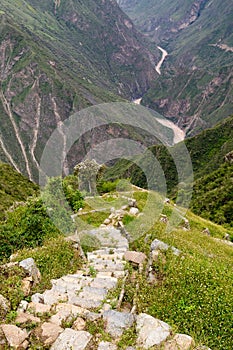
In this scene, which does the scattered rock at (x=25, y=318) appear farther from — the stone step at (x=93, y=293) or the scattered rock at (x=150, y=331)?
the scattered rock at (x=150, y=331)

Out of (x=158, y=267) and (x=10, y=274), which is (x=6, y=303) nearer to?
(x=10, y=274)

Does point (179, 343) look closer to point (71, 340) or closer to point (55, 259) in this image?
point (71, 340)

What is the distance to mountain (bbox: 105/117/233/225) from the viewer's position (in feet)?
204

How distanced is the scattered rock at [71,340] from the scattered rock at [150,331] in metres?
1.61

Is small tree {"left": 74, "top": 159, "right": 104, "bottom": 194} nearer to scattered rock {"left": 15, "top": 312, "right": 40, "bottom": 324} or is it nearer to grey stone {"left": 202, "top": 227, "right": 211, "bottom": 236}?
grey stone {"left": 202, "top": 227, "right": 211, "bottom": 236}

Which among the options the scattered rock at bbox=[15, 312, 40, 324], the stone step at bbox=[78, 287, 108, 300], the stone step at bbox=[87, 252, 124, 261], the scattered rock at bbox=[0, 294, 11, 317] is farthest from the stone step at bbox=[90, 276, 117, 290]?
the scattered rock at bbox=[0, 294, 11, 317]

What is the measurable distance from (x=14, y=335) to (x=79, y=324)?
1987 mm

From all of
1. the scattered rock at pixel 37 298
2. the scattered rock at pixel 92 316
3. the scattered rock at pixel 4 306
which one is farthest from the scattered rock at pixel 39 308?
the scattered rock at pixel 92 316

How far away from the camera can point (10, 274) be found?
13641mm

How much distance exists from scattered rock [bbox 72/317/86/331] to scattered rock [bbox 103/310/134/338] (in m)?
0.74

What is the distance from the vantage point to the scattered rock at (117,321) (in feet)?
35.3

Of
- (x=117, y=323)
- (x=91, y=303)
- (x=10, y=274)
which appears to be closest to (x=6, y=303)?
(x=10, y=274)

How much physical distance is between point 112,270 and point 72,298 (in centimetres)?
343

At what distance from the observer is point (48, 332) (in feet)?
34.5
